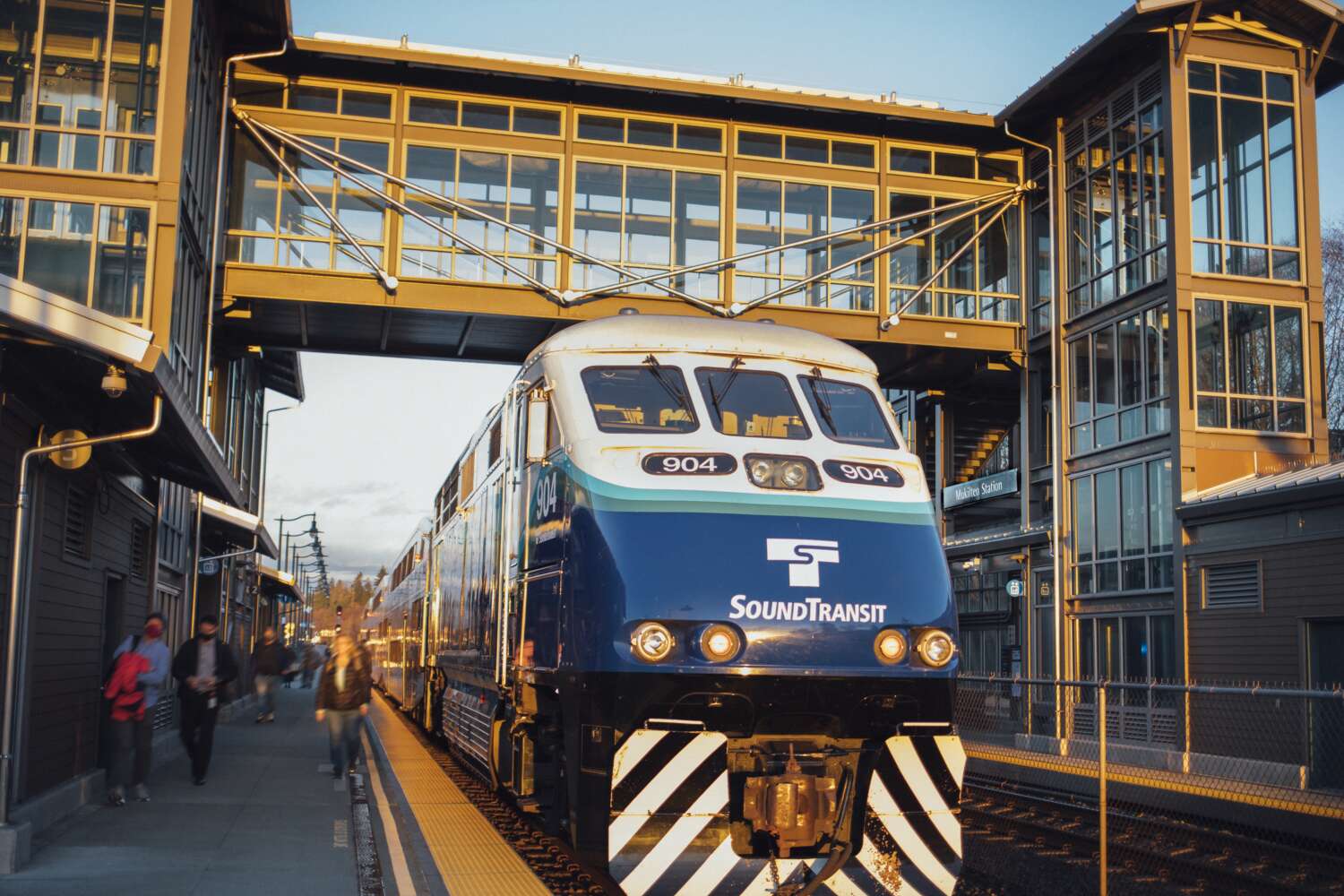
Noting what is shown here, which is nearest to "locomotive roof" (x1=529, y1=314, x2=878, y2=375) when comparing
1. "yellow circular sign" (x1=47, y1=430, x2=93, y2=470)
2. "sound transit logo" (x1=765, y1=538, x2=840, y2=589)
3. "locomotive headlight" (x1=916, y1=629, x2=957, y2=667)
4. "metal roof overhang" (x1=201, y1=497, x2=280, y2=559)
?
"sound transit logo" (x1=765, y1=538, x2=840, y2=589)

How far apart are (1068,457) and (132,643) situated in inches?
683

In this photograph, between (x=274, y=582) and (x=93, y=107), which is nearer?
(x=93, y=107)

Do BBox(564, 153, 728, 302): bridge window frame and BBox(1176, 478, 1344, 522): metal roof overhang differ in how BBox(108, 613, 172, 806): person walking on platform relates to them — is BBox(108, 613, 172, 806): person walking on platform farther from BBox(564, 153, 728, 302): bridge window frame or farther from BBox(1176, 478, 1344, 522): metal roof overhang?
BBox(1176, 478, 1344, 522): metal roof overhang

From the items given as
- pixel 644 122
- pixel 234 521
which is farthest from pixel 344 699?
pixel 644 122

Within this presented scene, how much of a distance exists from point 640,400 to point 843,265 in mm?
17768

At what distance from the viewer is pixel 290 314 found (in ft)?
82.1

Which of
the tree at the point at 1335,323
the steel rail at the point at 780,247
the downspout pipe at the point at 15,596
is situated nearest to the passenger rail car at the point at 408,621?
the steel rail at the point at 780,247

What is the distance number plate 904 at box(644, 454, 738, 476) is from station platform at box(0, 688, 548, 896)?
2860mm

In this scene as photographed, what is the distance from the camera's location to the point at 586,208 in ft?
84.1

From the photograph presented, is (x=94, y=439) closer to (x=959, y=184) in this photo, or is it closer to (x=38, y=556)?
(x=38, y=556)

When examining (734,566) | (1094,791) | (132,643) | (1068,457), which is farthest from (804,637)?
(1068,457)

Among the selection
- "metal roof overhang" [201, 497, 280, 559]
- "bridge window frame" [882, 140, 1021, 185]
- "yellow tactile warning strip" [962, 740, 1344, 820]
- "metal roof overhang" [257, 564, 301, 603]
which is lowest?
"yellow tactile warning strip" [962, 740, 1344, 820]

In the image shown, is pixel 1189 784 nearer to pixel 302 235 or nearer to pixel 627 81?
pixel 627 81

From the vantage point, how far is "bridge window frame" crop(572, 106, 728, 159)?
25.9 metres
